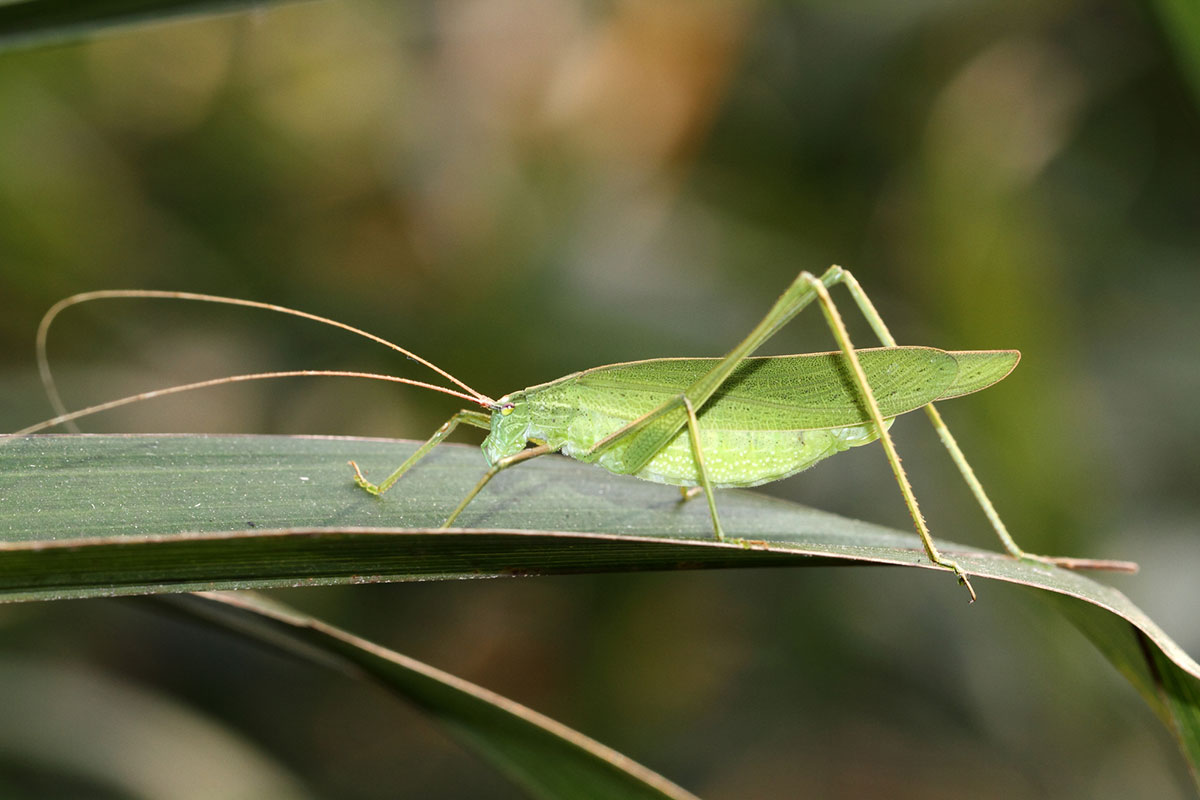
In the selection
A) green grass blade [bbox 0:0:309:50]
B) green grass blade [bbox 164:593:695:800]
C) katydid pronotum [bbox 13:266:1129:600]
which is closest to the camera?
green grass blade [bbox 164:593:695:800]

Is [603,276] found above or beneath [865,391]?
above

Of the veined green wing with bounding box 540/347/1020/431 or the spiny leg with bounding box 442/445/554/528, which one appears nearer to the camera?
the spiny leg with bounding box 442/445/554/528

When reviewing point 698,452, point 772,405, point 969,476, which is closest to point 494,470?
point 698,452

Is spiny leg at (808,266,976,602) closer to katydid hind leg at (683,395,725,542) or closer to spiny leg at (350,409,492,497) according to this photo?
katydid hind leg at (683,395,725,542)

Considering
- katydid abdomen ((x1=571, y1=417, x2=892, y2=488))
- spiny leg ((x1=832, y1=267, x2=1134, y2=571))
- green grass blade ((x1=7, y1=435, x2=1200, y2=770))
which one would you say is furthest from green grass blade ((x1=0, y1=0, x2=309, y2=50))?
spiny leg ((x1=832, y1=267, x2=1134, y2=571))

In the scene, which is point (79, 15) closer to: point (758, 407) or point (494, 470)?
point (494, 470)

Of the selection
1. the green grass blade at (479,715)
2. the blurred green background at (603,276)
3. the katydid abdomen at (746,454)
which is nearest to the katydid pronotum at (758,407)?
the katydid abdomen at (746,454)

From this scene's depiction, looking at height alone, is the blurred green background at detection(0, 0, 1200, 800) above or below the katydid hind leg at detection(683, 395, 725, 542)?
above
